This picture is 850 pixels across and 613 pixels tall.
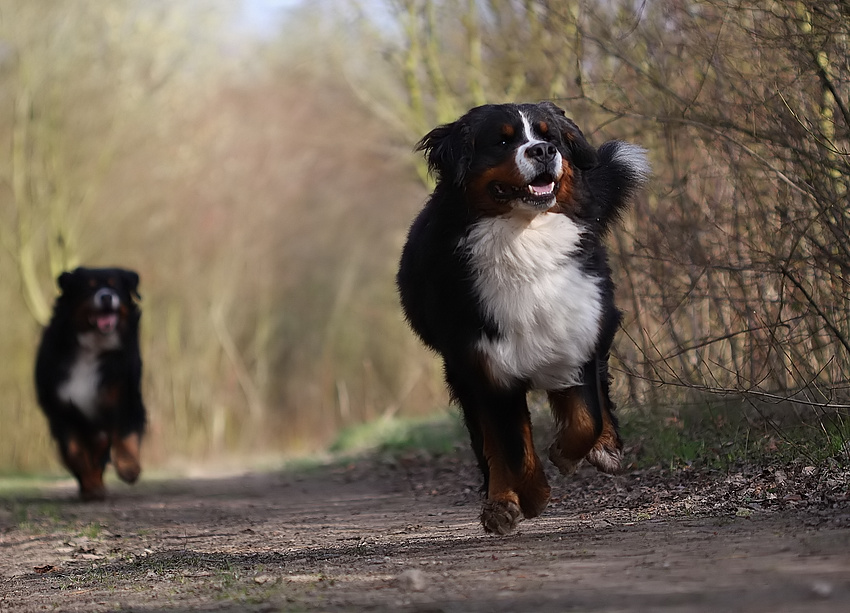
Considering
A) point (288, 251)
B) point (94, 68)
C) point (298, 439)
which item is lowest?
point (298, 439)

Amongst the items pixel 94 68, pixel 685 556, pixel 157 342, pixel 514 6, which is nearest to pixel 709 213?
pixel 685 556

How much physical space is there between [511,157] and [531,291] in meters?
0.60

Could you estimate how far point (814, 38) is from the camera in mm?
5367

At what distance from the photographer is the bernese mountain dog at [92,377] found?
945cm

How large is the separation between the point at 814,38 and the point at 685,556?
2785 mm

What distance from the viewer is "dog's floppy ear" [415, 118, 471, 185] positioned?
4980 millimetres

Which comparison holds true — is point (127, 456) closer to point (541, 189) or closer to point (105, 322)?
point (105, 322)

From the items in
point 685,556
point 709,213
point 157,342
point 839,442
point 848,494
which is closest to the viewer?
point 685,556

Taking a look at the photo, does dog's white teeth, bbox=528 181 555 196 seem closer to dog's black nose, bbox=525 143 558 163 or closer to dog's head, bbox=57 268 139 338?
dog's black nose, bbox=525 143 558 163

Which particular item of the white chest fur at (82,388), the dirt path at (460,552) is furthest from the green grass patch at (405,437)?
the white chest fur at (82,388)

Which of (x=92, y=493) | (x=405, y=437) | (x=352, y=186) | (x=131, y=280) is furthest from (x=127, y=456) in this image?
(x=352, y=186)

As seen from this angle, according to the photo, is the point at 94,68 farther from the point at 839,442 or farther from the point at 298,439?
the point at 839,442

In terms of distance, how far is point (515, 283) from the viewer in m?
4.98

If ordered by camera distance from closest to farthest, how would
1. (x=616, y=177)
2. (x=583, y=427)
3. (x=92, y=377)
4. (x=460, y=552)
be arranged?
(x=460, y=552) < (x=583, y=427) < (x=616, y=177) < (x=92, y=377)
